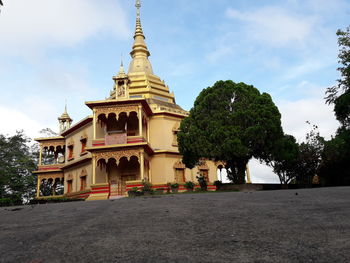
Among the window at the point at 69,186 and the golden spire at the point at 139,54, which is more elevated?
the golden spire at the point at 139,54

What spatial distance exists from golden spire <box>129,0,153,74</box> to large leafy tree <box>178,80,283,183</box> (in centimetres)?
1490

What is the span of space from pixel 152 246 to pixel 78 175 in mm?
25519

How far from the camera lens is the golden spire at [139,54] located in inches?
1382

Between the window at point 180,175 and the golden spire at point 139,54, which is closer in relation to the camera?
the window at point 180,175

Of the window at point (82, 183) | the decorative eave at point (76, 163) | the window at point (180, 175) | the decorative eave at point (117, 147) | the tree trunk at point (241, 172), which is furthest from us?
the window at point (82, 183)

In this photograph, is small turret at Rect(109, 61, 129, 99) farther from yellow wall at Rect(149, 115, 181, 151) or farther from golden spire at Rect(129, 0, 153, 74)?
golden spire at Rect(129, 0, 153, 74)

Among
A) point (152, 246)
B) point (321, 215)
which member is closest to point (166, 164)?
point (321, 215)

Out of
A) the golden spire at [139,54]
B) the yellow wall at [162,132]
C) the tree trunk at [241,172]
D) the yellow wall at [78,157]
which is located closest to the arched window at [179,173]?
the yellow wall at [162,132]

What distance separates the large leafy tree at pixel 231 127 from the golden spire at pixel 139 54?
14.9 m

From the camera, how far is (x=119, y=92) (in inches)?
1067

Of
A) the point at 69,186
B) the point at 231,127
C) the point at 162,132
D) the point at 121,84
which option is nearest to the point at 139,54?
the point at 121,84

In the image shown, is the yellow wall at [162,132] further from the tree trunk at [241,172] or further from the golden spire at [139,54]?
the golden spire at [139,54]

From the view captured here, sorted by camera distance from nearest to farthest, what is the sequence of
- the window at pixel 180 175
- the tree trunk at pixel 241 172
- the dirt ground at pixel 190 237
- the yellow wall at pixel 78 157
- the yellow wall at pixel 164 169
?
the dirt ground at pixel 190 237 → the tree trunk at pixel 241 172 → the yellow wall at pixel 164 169 → the window at pixel 180 175 → the yellow wall at pixel 78 157

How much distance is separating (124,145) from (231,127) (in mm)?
8065
